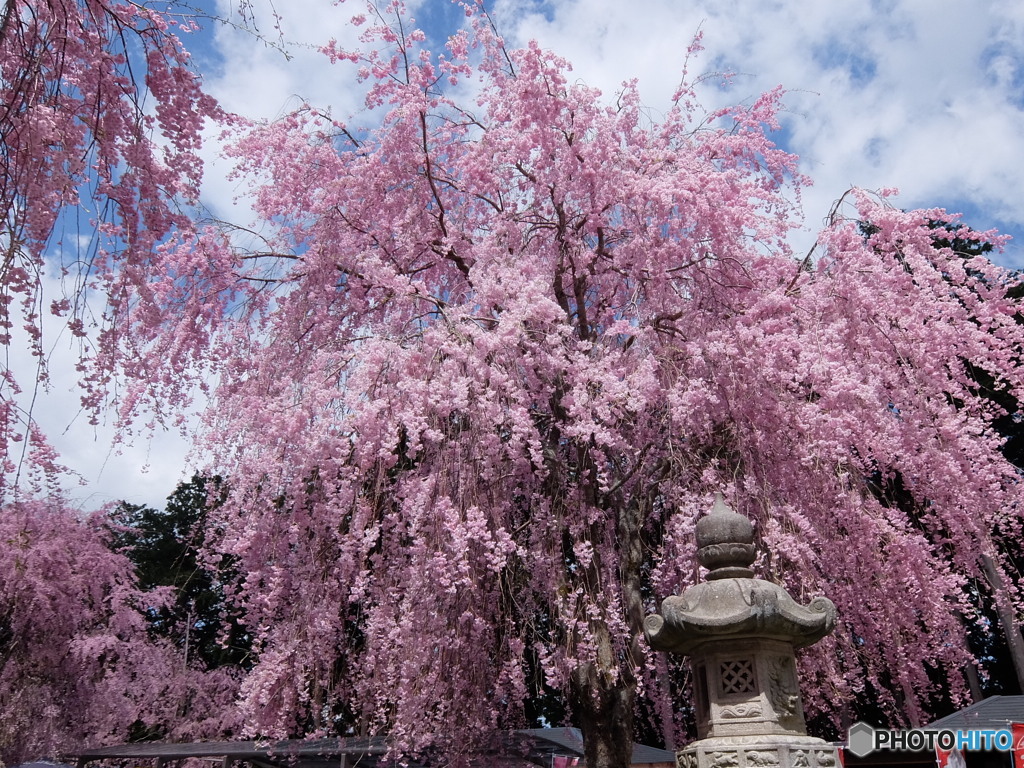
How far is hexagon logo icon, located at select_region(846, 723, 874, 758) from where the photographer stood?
1190 cm

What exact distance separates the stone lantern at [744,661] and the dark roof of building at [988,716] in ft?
24.1

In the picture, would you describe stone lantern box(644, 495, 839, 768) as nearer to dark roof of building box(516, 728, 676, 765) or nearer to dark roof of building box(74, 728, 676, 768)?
dark roof of building box(74, 728, 676, 768)

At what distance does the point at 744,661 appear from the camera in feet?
16.2

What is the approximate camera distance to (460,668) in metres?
7.35

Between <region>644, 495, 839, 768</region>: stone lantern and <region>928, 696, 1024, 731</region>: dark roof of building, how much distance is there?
24.1 feet

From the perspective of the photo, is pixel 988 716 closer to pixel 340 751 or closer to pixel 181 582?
pixel 340 751

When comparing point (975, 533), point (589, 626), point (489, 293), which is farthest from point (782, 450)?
point (489, 293)

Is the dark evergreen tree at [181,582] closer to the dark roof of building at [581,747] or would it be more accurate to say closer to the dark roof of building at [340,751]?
the dark roof of building at [340,751]

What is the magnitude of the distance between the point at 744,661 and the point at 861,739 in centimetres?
906

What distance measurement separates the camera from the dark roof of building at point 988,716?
10.5 meters

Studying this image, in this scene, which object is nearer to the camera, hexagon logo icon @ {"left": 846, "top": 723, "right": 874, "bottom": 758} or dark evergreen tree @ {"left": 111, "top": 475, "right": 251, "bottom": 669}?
hexagon logo icon @ {"left": 846, "top": 723, "right": 874, "bottom": 758}

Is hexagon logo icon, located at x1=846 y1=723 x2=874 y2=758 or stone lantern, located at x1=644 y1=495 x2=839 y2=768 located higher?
stone lantern, located at x1=644 y1=495 x2=839 y2=768

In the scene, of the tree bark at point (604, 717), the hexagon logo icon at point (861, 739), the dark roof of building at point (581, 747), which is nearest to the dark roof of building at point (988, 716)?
the hexagon logo icon at point (861, 739)

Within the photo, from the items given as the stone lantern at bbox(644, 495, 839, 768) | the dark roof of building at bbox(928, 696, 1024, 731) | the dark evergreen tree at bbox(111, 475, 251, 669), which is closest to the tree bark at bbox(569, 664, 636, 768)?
the stone lantern at bbox(644, 495, 839, 768)
